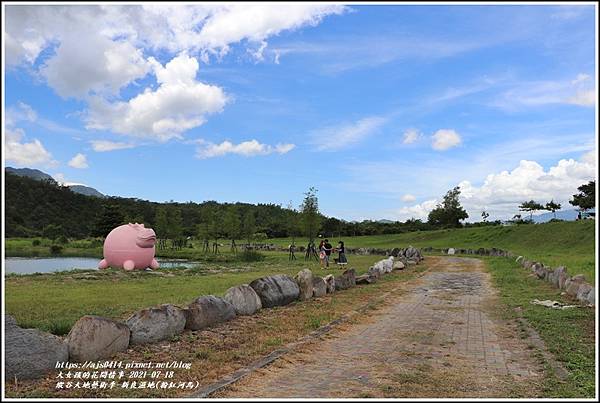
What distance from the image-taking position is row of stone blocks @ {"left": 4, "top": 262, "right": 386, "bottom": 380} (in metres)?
5.52

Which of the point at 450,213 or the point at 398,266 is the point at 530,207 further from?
the point at 398,266

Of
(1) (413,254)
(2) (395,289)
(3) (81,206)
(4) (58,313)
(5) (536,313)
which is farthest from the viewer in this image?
(3) (81,206)

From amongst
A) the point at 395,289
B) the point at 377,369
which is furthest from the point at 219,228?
the point at 377,369

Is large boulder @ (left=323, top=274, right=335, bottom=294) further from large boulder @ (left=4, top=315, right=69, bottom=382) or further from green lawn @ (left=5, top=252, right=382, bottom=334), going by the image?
large boulder @ (left=4, top=315, right=69, bottom=382)

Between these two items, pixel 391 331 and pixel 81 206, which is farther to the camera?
pixel 81 206

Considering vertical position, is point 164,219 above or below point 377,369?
above

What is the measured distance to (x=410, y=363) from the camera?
6.99 m

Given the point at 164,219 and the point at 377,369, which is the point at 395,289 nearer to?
the point at 377,369

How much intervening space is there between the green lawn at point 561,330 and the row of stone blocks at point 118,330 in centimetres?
523

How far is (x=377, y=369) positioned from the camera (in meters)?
6.64

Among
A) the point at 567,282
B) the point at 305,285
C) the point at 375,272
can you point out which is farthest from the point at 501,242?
the point at 305,285

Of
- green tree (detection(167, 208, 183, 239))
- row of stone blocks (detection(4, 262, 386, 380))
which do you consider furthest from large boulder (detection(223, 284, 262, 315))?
green tree (detection(167, 208, 183, 239))

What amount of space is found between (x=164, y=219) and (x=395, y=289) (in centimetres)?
3219

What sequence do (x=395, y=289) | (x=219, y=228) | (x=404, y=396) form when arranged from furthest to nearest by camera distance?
(x=219, y=228) → (x=395, y=289) → (x=404, y=396)
